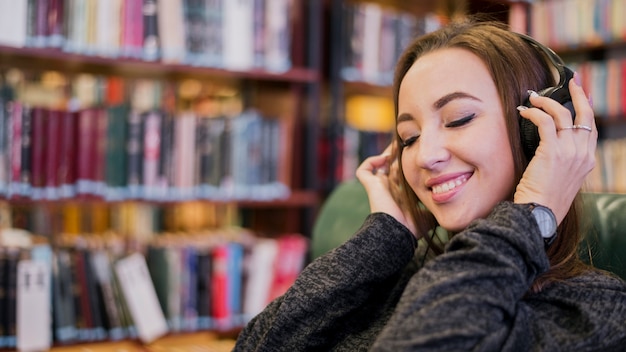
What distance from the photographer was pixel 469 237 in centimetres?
84

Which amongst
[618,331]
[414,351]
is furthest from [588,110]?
[414,351]

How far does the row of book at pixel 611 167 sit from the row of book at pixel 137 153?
153 centimetres

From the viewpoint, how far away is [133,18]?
1.98 m

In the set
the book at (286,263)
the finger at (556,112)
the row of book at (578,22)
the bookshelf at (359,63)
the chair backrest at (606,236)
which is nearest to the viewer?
the finger at (556,112)

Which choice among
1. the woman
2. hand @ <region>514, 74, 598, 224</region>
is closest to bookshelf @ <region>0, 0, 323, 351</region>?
the woman

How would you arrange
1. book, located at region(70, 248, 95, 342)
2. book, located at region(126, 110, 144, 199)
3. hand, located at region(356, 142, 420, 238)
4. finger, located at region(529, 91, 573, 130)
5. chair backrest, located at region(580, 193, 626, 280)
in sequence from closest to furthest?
finger, located at region(529, 91, 573, 130), chair backrest, located at region(580, 193, 626, 280), hand, located at region(356, 142, 420, 238), book, located at region(70, 248, 95, 342), book, located at region(126, 110, 144, 199)

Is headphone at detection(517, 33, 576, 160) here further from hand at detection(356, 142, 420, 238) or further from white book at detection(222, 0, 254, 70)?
white book at detection(222, 0, 254, 70)

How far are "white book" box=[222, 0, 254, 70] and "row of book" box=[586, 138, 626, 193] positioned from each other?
5.45 ft

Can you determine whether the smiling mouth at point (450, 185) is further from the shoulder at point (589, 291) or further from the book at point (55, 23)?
the book at point (55, 23)

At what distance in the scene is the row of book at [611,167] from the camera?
111 inches

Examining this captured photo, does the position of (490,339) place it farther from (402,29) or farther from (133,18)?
(402,29)

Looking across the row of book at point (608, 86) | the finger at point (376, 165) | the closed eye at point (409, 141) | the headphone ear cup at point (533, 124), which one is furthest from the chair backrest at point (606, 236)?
the row of book at point (608, 86)

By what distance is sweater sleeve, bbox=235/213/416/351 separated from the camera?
1.06m

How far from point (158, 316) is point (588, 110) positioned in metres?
1.49
